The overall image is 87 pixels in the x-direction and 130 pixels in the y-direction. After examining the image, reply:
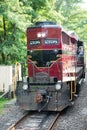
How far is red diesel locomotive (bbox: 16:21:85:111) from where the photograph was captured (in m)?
12.7

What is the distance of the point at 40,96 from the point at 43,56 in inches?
69.1

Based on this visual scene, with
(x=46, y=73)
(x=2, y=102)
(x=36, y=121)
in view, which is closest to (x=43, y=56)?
(x=46, y=73)

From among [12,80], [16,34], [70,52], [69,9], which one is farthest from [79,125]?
[69,9]

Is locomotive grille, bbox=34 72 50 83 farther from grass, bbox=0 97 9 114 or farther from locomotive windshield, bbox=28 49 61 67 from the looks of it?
grass, bbox=0 97 9 114

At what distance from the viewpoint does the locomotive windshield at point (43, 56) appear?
43.9 feet

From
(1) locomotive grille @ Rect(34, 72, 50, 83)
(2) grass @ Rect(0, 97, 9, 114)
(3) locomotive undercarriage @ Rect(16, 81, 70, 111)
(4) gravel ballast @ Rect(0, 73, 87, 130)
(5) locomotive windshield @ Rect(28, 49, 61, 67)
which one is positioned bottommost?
(2) grass @ Rect(0, 97, 9, 114)

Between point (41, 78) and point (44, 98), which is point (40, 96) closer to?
point (44, 98)

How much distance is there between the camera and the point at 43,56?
13.4 meters

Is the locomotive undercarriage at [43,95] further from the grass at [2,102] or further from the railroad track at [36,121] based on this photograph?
the grass at [2,102]

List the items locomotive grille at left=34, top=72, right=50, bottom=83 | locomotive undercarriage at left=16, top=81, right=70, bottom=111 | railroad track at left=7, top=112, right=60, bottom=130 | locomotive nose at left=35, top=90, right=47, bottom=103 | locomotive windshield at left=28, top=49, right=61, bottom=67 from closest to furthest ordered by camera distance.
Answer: railroad track at left=7, top=112, right=60, bottom=130 < locomotive nose at left=35, top=90, right=47, bottom=103 < locomotive undercarriage at left=16, top=81, right=70, bottom=111 < locomotive grille at left=34, top=72, right=50, bottom=83 < locomotive windshield at left=28, top=49, right=61, bottom=67

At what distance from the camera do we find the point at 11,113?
42.6 ft

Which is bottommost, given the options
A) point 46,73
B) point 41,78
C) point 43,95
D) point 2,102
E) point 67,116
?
point 2,102

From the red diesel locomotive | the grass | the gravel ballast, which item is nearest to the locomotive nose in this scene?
the red diesel locomotive

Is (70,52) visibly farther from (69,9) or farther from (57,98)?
(69,9)
